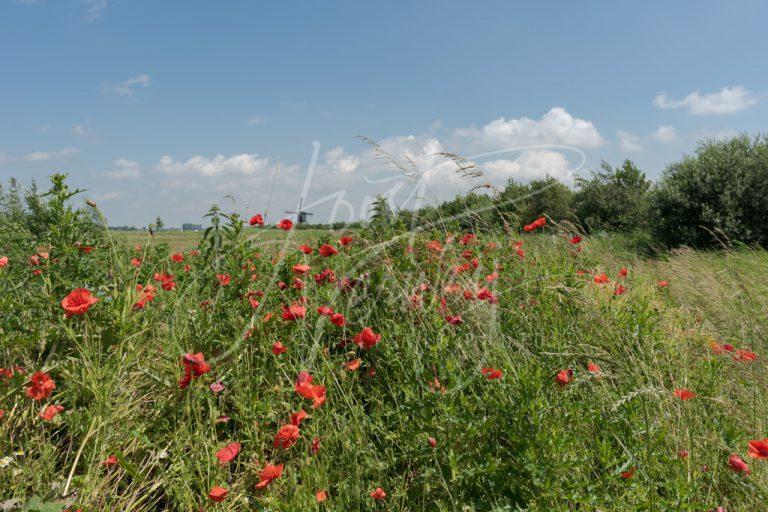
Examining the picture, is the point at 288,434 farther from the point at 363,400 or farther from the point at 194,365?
the point at 363,400

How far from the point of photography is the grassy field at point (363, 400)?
1.66 m

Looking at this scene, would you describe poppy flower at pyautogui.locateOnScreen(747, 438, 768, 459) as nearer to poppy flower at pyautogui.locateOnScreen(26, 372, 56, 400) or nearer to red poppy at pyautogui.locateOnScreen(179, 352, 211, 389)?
red poppy at pyautogui.locateOnScreen(179, 352, 211, 389)

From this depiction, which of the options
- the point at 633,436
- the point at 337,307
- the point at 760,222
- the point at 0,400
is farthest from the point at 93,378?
the point at 760,222

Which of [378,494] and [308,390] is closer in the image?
[378,494]

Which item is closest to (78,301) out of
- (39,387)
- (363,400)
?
(39,387)

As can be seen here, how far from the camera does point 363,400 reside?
94.0 inches

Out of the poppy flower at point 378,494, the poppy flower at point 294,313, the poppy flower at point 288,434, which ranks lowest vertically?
the poppy flower at point 378,494

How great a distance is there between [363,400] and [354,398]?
0.14 metres

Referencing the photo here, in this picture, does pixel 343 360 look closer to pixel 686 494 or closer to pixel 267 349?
pixel 267 349

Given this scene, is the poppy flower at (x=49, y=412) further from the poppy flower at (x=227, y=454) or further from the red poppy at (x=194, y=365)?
the poppy flower at (x=227, y=454)

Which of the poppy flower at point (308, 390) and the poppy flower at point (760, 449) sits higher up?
the poppy flower at point (308, 390)

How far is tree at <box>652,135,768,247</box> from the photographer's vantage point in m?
11.1

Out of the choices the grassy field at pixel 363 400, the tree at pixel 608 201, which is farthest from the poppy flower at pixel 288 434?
the tree at pixel 608 201

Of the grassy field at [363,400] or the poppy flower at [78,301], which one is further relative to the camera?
the poppy flower at [78,301]
